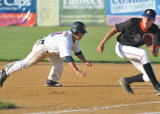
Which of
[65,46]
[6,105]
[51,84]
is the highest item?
[65,46]

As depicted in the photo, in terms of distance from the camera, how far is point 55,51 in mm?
8031

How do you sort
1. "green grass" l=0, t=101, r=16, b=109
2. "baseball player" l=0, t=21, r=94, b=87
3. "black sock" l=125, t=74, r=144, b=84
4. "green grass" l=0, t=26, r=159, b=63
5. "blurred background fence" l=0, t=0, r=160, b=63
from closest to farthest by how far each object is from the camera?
1. "green grass" l=0, t=101, r=16, b=109
2. "baseball player" l=0, t=21, r=94, b=87
3. "black sock" l=125, t=74, r=144, b=84
4. "green grass" l=0, t=26, r=159, b=63
5. "blurred background fence" l=0, t=0, r=160, b=63

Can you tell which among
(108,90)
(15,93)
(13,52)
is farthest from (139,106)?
(13,52)

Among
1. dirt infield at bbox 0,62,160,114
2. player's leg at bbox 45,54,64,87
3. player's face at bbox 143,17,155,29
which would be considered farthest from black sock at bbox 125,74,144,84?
player's leg at bbox 45,54,64,87

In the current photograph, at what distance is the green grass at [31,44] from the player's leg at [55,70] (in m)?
4.40

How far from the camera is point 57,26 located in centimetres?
→ 2497

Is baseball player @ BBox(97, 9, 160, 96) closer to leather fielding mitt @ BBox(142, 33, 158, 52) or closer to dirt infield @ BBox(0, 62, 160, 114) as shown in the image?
leather fielding mitt @ BBox(142, 33, 158, 52)

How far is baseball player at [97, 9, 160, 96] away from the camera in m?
7.45

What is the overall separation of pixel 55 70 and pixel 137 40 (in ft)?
6.48

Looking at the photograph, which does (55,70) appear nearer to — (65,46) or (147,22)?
(65,46)

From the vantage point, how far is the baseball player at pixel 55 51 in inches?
298

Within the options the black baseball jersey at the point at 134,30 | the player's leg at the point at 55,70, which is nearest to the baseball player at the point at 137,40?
the black baseball jersey at the point at 134,30

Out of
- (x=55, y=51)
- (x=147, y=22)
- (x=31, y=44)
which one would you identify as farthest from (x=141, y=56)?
(x=31, y=44)

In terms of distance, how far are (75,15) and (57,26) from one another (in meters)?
1.26
